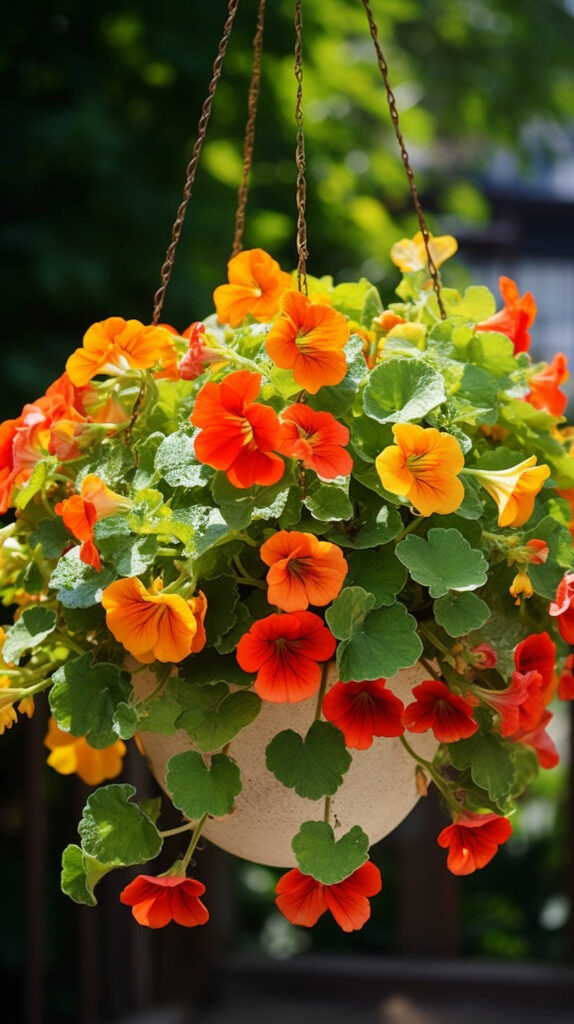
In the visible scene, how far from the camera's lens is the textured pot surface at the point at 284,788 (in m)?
0.86

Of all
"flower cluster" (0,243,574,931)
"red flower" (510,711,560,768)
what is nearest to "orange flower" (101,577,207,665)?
"flower cluster" (0,243,574,931)

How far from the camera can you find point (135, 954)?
9.79 feet

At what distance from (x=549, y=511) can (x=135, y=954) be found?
2433 millimetres

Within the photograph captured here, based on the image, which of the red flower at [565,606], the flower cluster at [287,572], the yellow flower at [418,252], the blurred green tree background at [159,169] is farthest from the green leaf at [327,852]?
the blurred green tree background at [159,169]

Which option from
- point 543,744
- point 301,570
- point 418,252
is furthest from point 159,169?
point 301,570

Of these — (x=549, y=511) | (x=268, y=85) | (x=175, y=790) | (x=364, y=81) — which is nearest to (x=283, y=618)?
(x=175, y=790)

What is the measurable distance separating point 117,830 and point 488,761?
0.88 ft

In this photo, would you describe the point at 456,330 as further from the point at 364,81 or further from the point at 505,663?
the point at 364,81

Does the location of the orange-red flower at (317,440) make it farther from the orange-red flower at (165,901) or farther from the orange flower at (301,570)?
the orange-red flower at (165,901)

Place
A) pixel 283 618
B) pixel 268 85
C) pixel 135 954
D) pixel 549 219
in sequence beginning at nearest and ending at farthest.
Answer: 1. pixel 283 618
2. pixel 135 954
3. pixel 268 85
4. pixel 549 219

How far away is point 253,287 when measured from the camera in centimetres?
95

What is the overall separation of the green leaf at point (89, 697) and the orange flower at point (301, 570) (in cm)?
16

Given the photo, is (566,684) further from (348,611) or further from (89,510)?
(89,510)

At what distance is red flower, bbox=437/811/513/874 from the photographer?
819mm
